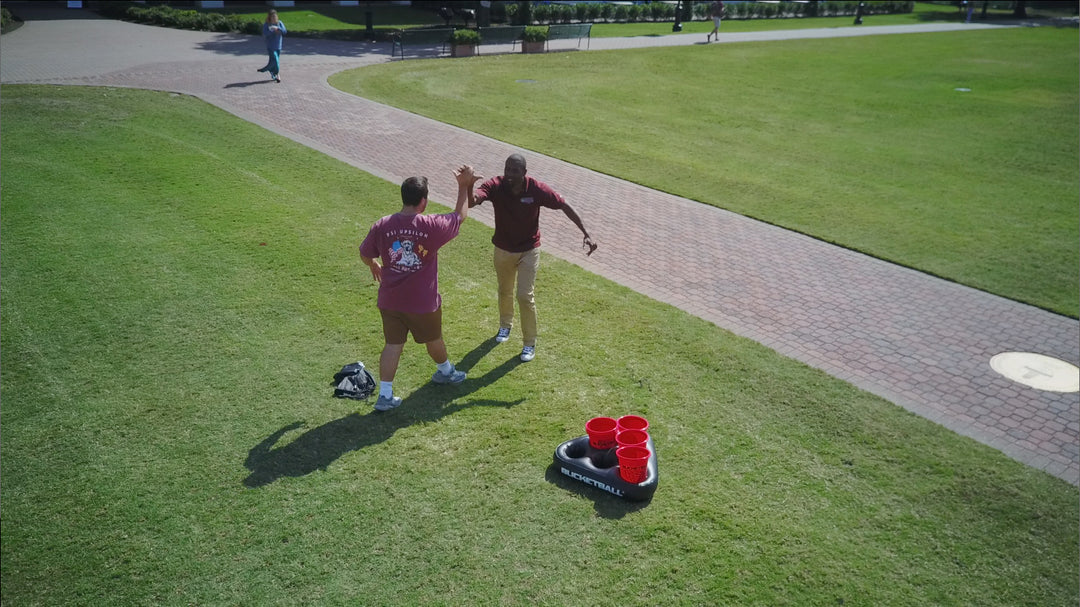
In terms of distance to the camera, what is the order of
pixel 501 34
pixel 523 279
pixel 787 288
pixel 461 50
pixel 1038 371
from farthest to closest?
pixel 501 34 < pixel 461 50 < pixel 787 288 < pixel 1038 371 < pixel 523 279

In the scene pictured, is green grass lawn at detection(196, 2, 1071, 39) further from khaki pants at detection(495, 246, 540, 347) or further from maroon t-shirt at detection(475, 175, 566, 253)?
maroon t-shirt at detection(475, 175, 566, 253)

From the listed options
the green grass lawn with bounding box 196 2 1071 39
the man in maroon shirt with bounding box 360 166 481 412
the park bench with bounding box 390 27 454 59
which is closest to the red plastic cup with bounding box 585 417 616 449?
the man in maroon shirt with bounding box 360 166 481 412

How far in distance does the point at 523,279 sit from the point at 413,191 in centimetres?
185

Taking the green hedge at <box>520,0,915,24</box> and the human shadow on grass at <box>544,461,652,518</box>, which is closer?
the human shadow on grass at <box>544,461,652,518</box>

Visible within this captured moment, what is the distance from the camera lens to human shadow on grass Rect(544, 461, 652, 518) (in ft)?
18.9

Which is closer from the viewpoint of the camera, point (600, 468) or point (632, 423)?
point (600, 468)

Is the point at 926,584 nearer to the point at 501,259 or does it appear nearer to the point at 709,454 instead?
the point at 709,454

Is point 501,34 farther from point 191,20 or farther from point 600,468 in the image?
point 600,468

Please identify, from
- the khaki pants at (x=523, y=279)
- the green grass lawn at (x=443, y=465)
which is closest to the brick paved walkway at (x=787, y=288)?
the green grass lawn at (x=443, y=465)


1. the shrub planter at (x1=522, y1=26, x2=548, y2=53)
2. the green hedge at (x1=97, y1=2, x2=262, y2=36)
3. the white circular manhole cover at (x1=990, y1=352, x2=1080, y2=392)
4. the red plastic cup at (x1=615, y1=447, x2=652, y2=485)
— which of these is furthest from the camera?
the green hedge at (x1=97, y1=2, x2=262, y2=36)

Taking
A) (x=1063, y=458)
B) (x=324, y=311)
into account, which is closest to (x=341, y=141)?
(x=324, y=311)

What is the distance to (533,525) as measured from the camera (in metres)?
5.60

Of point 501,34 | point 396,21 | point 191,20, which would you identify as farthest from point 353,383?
point 396,21

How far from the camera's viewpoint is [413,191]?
631 centimetres
